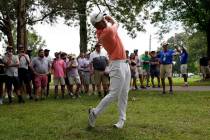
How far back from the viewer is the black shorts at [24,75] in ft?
56.3

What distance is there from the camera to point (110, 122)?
1066 cm

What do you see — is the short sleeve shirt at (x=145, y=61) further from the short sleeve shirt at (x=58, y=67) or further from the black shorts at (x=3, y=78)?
the black shorts at (x=3, y=78)

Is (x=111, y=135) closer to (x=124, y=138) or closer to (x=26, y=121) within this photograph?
(x=124, y=138)

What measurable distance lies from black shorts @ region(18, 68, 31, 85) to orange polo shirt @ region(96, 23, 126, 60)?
797 cm

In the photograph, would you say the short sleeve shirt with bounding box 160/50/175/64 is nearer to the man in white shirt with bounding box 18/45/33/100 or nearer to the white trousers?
the man in white shirt with bounding box 18/45/33/100

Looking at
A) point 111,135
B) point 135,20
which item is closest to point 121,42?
point 111,135

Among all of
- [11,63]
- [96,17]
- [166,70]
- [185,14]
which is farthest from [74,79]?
[185,14]

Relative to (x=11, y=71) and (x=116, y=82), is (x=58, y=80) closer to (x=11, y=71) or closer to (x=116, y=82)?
(x=11, y=71)

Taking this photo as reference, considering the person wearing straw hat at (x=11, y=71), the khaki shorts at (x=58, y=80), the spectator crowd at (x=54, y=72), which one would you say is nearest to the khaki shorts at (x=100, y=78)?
the spectator crowd at (x=54, y=72)

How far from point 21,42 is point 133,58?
5035 mm

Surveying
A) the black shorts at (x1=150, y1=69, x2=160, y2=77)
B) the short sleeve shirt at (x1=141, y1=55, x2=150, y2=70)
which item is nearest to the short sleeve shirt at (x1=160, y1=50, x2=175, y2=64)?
the black shorts at (x1=150, y1=69, x2=160, y2=77)

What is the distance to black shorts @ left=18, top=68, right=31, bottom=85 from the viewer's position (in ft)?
56.3

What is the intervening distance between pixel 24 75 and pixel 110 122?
7.32m

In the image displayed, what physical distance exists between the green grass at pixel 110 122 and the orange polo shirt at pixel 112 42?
1.49 metres
